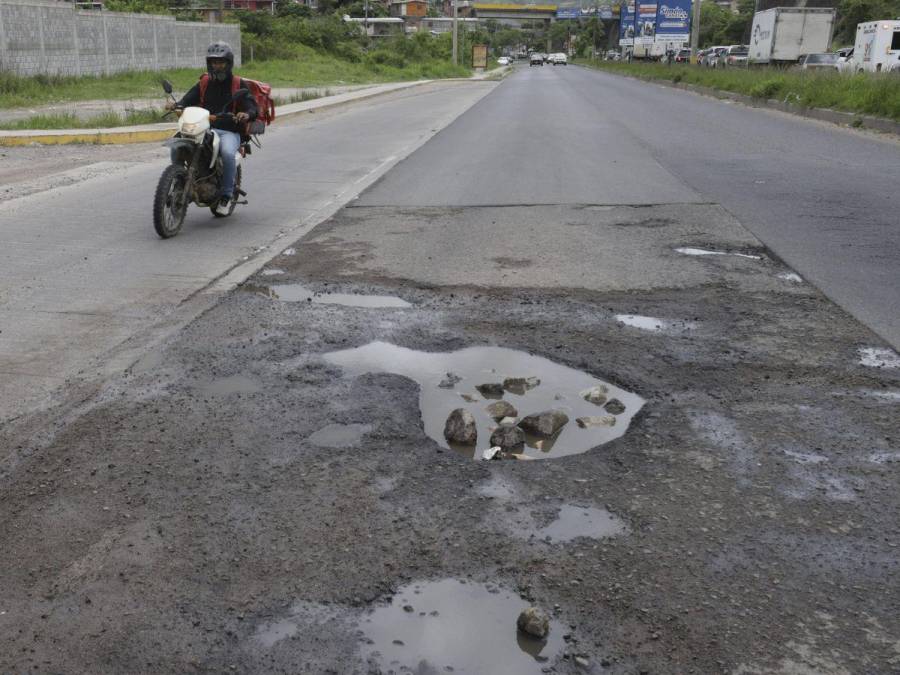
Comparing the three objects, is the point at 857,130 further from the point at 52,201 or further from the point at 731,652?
the point at 731,652

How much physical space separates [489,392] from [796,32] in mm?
49087

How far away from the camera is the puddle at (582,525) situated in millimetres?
3354

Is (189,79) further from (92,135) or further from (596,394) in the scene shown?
(596,394)

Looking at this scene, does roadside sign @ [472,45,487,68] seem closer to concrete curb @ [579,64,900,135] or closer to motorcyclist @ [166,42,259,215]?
concrete curb @ [579,64,900,135]

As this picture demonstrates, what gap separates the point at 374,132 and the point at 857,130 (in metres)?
10.6

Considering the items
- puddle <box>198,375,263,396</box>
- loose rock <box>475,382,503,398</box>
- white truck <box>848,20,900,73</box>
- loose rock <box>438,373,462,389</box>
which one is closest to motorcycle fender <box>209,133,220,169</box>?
puddle <box>198,375,263,396</box>

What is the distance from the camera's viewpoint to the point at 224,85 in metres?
8.92

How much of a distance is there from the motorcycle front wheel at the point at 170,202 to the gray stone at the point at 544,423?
4.86 m

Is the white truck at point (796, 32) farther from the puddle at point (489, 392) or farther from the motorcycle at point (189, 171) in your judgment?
the puddle at point (489, 392)

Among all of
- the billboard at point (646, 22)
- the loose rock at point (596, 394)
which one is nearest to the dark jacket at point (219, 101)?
the loose rock at point (596, 394)

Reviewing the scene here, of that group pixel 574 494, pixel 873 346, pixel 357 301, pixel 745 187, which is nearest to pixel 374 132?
pixel 745 187

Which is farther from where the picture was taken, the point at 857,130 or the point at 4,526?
the point at 857,130

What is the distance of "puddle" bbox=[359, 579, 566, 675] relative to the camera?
268 cm

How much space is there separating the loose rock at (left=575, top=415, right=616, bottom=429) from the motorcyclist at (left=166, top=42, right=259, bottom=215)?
549 centimetres
